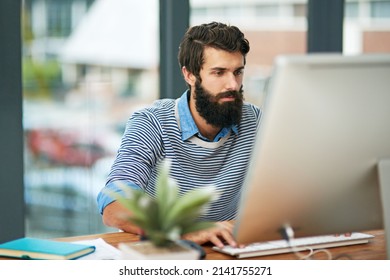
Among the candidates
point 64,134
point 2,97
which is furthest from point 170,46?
point 2,97

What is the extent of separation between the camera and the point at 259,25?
3.59 m

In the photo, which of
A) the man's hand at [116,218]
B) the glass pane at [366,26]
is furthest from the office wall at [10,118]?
the glass pane at [366,26]

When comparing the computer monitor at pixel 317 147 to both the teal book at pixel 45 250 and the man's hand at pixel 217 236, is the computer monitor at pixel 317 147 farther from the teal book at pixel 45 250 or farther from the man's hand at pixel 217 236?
the teal book at pixel 45 250

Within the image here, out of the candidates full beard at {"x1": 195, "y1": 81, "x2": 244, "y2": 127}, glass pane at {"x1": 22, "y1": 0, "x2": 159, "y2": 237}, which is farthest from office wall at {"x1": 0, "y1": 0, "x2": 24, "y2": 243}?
full beard at {"x1": 195, "y1": 81, "x2": 244, "y2": 127}

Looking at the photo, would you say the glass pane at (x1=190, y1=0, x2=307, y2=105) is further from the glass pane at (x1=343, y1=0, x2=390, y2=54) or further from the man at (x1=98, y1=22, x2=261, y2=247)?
the man at (x1=98, y1=22, x2=261, y2=247)

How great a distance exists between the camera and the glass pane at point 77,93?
3033 millimetres

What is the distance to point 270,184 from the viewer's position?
1.37 metres

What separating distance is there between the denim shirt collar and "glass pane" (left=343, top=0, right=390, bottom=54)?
1.75 meters

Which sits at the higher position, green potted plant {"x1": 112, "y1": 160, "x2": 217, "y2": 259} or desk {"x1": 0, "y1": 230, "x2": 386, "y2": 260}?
green potted plant {"x1": 112, "y1": 160, "x2": 217, "y2": 259}

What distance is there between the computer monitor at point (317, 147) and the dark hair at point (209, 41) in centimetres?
100

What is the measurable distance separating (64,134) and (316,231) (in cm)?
189

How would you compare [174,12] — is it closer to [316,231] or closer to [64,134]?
[64,134]

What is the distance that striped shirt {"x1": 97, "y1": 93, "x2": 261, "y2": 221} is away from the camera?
2.27m

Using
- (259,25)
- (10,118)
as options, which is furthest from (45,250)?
(259,25)
